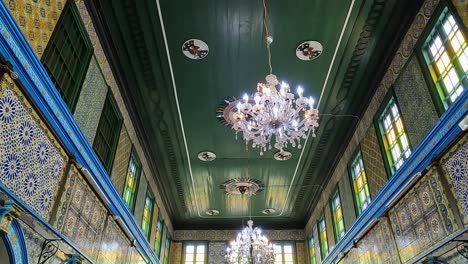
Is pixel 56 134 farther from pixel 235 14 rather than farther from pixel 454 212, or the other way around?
pixel 454 212

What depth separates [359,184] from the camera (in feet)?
26.5

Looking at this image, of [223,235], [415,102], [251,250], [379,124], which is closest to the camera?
[415,102]

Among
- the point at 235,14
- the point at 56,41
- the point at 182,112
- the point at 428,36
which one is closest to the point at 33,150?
the point at 56,41

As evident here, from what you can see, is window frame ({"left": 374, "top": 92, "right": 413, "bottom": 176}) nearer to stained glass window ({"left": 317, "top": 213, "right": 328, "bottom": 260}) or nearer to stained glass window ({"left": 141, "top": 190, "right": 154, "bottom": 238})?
stained glass window ({"left": 317, "top": 213, "right": 328, "bottom": 260})

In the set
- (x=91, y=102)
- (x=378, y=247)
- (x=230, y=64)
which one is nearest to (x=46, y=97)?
(x=91, y=102)

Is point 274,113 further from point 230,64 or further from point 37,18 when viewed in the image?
point 37,18

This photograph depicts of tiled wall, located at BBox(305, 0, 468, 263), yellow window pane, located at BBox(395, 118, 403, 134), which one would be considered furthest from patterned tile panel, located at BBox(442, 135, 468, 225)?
yellow window pane, located at BBox(395, 118, 403, 134)

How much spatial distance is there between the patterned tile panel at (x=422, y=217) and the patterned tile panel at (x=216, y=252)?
8955 mm

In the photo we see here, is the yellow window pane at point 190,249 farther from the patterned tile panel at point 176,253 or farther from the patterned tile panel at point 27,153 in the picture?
the patterned tile panel at point 27,153

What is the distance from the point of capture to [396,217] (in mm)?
6191

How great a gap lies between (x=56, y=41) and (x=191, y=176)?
699 cm

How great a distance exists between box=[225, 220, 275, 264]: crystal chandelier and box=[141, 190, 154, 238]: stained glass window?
2.44 metres

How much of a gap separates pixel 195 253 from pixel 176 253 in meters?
0.74

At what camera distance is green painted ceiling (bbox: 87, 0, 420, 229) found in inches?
230
